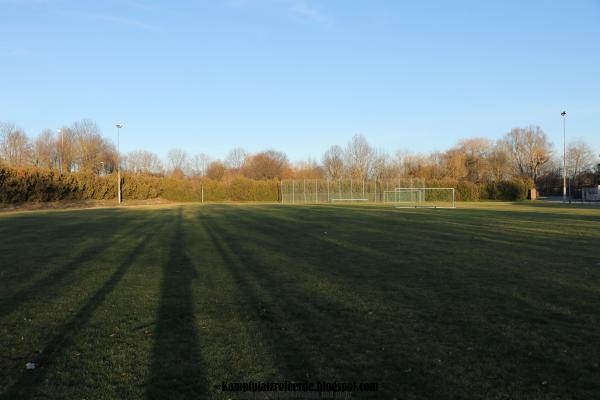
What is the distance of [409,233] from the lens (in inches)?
672

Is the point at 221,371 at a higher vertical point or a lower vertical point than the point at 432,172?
lower

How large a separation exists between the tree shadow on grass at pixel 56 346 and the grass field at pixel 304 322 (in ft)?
0.08

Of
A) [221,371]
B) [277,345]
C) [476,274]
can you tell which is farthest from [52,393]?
[476,274]

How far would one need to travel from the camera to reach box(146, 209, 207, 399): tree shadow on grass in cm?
387

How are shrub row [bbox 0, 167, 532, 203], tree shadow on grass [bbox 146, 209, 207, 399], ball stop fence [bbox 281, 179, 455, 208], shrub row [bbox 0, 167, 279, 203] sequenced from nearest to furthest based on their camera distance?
tree shadow on grass [bbox 146, 209, 207, 399]
shrub row [bbox 0, 167, 279, 203]
shrub row [bbox 0, 167, 532, 203]
ball stop fence [bbox 281, 179, 455, 208]

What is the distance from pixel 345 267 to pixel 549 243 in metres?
7.86

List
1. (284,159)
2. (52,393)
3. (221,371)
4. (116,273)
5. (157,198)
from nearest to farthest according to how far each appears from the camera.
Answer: (52,393) → (221,371) → (116,273) → (157,198) → (284,159)

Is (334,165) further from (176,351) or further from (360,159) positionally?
(176,351)

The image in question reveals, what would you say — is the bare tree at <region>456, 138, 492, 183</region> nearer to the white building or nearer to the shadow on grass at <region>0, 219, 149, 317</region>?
the white building

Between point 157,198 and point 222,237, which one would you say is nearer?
point 222,237

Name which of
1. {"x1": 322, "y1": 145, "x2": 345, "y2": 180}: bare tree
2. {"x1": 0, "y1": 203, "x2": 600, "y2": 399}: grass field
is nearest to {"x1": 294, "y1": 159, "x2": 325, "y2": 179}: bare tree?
{"x1": 322, "y1": 145, "x2": 345, "y2": 180}: bare tree

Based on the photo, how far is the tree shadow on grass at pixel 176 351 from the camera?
3.87 meters

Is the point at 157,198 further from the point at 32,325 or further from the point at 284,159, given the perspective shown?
the point at 32,325

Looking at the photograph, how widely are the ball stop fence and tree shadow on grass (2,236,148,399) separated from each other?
5251cm
